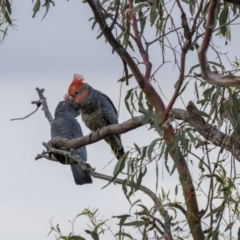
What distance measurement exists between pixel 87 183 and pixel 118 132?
1959mm

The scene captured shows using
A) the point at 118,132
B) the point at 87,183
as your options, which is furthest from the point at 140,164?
the point at 87,183

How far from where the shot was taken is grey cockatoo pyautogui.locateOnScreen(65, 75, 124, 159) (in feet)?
19.7

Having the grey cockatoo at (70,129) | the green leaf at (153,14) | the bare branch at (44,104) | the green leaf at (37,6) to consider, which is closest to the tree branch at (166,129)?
the green leaf at (153,14)

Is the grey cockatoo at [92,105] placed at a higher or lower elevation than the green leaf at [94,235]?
higher

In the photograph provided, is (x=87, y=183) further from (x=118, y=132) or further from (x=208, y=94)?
(x=208, y=94)

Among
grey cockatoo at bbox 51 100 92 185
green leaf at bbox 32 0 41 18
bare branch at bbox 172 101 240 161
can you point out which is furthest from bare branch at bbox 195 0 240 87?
grey cockatoo at bbox 51 100 92 185

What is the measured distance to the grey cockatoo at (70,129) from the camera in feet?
18.6

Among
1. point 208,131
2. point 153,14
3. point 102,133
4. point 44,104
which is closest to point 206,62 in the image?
point 208,131

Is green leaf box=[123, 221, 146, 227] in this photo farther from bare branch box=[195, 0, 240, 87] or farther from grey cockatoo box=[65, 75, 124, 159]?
grey cockatoo box=[65, 75, 124, 159]

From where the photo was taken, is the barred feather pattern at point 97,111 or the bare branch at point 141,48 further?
the barred feather pattern at point 97,111

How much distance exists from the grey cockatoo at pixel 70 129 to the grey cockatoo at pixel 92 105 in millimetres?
79

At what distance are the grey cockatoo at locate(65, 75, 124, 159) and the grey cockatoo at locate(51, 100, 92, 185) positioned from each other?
79 mm

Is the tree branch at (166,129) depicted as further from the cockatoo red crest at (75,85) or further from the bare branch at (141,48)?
the cockatoo red crest at (75,85)

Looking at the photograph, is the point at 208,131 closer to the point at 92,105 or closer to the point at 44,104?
the point at 44,104
